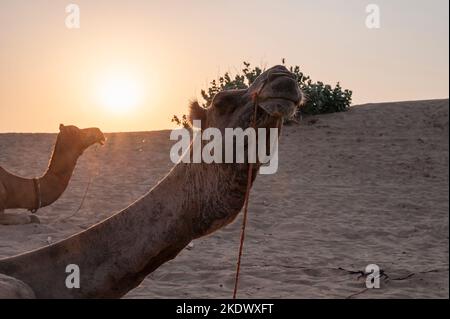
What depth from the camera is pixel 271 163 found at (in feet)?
10.4

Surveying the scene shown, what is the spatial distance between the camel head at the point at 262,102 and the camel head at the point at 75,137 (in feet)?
18.7

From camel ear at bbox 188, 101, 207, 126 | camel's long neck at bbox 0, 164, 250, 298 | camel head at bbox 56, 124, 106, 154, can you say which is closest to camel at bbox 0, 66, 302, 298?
camel's long neck at bbox 0, 164, 250, 298

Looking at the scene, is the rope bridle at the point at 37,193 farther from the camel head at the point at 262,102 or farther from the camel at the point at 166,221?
the camel head at the point at 262,102

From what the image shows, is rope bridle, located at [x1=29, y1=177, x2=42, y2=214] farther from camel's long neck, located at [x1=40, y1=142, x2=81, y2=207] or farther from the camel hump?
the camel hump

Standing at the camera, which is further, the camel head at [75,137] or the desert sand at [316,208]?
the camel head at [75,137]

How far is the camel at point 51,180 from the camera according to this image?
8.38m

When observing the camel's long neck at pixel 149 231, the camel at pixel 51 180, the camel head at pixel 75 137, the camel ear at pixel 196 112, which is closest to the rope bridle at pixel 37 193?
the camel at pixel 51 180

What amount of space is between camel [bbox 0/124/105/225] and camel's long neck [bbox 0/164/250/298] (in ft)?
17.6

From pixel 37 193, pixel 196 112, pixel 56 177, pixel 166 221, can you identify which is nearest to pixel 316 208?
pixel 56 177

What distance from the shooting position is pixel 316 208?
1282 centimetres

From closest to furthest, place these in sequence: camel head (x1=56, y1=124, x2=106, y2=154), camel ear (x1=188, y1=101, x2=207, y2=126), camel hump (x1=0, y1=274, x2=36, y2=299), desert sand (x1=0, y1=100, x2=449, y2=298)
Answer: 1. camel hump (x1=0, y1=274, x2=36, y2=299)
2. camel ear (x1=188, y1=101, x2=207, y2=126)
3. desert sand (x1=0, y1=100, x2=449, y2=298)
4. camel head (x1=56, y1=124, x2=106, y2=154)

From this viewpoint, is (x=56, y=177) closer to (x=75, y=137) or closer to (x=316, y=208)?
(x=75, y=137)

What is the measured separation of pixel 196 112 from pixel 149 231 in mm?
A: 737

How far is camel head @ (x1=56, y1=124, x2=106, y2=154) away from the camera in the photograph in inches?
336
